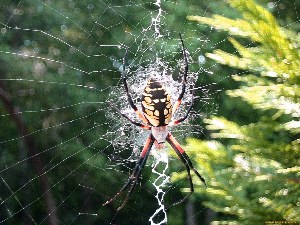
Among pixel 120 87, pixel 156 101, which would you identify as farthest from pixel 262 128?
pixel 120 87

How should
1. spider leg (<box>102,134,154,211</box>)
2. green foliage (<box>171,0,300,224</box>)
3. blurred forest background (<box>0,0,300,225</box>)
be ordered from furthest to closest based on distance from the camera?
spider leg (<box>102,134,154,211</box>) → blurred forest background (<box>0,0,300,225</box>) → green foliage (<box>171,0,300,224</box>)

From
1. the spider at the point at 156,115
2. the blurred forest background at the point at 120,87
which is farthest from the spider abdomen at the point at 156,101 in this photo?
the blurred forest background at the point at 120,87

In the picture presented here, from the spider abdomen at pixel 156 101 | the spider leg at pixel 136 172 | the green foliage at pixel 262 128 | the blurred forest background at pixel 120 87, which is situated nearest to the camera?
the green foliage at pixel 262 128

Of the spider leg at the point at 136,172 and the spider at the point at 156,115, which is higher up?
the spider at the point at 156,115

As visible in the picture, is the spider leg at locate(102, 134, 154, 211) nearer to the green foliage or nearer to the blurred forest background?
the blurred forest background

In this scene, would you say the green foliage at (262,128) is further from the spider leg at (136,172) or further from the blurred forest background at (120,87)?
the spider leg at (136,172)

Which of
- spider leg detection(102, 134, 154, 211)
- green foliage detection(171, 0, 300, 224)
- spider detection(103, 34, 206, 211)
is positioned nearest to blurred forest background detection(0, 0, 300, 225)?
green foliage detection(171, 0, 300, 224)
